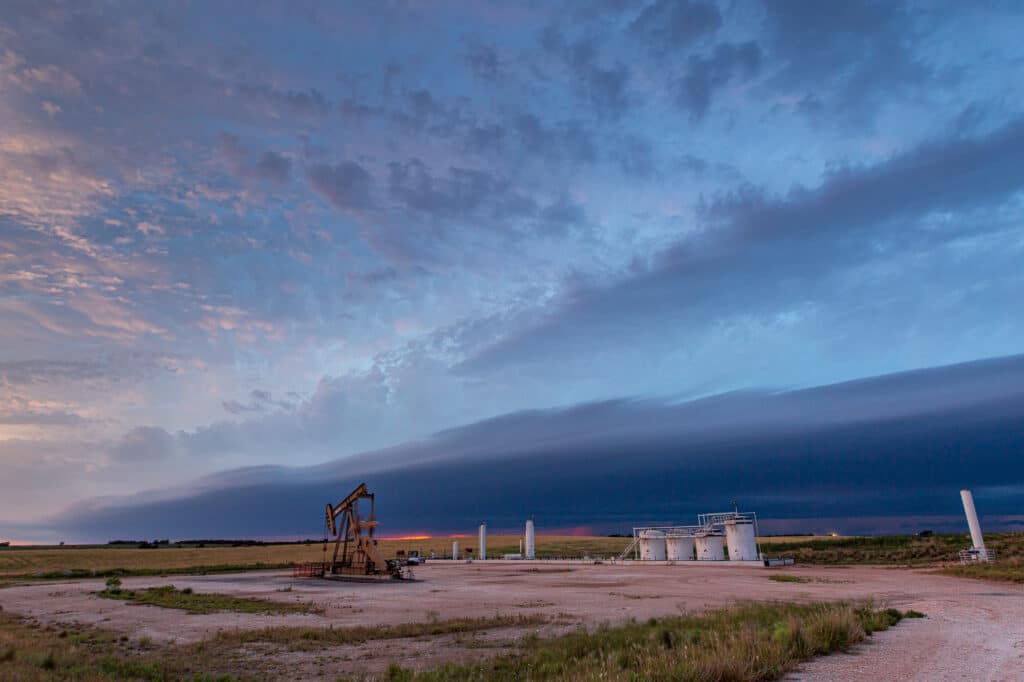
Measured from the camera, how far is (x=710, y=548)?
5666 cm

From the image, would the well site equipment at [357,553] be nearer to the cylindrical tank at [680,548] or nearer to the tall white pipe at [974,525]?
the cylindrical tank at [680,548]

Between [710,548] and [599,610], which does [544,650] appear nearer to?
[599,610]

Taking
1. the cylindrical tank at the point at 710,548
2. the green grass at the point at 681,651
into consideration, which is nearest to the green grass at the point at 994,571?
the cylindrical tank at the point at 710,548

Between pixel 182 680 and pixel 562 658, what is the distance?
836cm

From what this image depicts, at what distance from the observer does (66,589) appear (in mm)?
40781

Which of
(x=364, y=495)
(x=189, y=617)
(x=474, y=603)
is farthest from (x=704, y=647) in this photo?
(x=364, y=495)

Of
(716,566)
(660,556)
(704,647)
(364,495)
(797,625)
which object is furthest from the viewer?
(660,556)

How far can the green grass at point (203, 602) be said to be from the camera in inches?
1003

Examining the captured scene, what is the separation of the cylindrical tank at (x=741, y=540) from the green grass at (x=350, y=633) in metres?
40.4

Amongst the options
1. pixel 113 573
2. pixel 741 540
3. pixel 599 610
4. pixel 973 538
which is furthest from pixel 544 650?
pixel 113 573

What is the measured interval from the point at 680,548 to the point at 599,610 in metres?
40.2

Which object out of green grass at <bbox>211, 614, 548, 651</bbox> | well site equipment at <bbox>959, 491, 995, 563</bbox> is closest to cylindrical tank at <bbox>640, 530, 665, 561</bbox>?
well site equipment at <bbox>959, 491, 995, 563</bbox>

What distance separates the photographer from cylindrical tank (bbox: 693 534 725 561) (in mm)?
56312

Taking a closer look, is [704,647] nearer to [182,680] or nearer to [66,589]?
[182,680]
